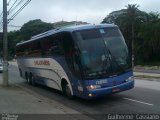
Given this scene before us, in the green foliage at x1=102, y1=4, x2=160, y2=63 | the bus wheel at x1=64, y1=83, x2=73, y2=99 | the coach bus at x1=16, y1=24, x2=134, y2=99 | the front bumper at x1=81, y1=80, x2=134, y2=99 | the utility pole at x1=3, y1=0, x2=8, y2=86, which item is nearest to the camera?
the front bumper at x1=81, y1=80, x2=134, y2=99

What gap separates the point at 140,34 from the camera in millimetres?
73438

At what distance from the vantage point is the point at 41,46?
20.0 m

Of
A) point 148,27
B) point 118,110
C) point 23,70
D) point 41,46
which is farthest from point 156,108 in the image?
point 148,27

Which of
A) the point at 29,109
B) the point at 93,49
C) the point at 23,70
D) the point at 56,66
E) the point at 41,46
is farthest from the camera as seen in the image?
the point at 23,70

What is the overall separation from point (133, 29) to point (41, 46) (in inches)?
2239

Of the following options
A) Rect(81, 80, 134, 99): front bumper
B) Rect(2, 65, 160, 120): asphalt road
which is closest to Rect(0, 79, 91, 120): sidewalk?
Rect(2, 65, 160, 120): asphalt road

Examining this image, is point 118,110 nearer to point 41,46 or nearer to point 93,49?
point 93,49

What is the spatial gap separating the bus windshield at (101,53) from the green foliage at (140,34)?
187ft

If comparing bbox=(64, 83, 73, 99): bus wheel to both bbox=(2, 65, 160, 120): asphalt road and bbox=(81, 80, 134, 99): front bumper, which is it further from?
bbox=(81, 80, 134, 99): front bumper

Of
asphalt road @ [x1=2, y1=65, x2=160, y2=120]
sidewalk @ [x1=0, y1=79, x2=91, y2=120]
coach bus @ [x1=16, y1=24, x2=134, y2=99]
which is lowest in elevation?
asphalt road @ [x1=2, y1=65, x2=160, y2=120]

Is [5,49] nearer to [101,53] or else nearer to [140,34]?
[101,53]

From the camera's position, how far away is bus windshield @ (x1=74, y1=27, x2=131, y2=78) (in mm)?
14008

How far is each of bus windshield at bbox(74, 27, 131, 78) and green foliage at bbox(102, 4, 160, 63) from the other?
187 feet

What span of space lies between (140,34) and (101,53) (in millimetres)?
60432
